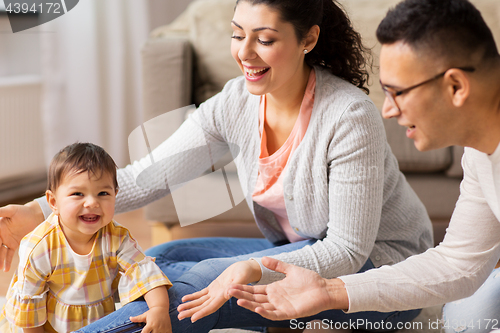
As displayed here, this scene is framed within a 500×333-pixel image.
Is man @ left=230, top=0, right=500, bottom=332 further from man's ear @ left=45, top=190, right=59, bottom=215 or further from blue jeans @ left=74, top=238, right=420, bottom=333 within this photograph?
man's ear @ left=45, top=190, right=59, bottom=215

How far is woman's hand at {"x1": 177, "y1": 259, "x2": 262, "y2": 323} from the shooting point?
84 cm

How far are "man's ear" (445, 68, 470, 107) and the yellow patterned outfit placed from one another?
601 millimetres

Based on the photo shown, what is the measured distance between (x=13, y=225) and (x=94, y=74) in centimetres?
180

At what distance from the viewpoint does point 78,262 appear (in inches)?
38.1

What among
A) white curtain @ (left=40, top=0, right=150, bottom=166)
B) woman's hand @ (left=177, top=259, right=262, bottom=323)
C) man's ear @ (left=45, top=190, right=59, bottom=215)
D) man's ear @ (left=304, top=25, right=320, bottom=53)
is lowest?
white curtain @ (left=40, top=0, right=150, bottom=166)

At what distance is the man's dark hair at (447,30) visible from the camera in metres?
0.71

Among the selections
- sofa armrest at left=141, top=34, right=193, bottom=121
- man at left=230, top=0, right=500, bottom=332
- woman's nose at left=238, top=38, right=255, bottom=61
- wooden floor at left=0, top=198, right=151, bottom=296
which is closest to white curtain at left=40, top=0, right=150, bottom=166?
wooden floor at left=0, top=198, right=151, bottom=296

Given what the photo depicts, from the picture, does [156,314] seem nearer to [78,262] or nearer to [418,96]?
[78,262]

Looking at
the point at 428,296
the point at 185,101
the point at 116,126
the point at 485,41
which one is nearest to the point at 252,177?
the point at 428,296

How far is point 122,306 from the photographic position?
3.11 feet

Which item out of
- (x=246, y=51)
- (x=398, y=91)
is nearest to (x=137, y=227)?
(x=246, y=51)

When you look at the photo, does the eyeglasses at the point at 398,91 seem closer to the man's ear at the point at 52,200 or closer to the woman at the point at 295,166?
the woman at the point at 295,166

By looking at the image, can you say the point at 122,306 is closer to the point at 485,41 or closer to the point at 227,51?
the point at 485,41

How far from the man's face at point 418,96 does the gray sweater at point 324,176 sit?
0.77 feet
